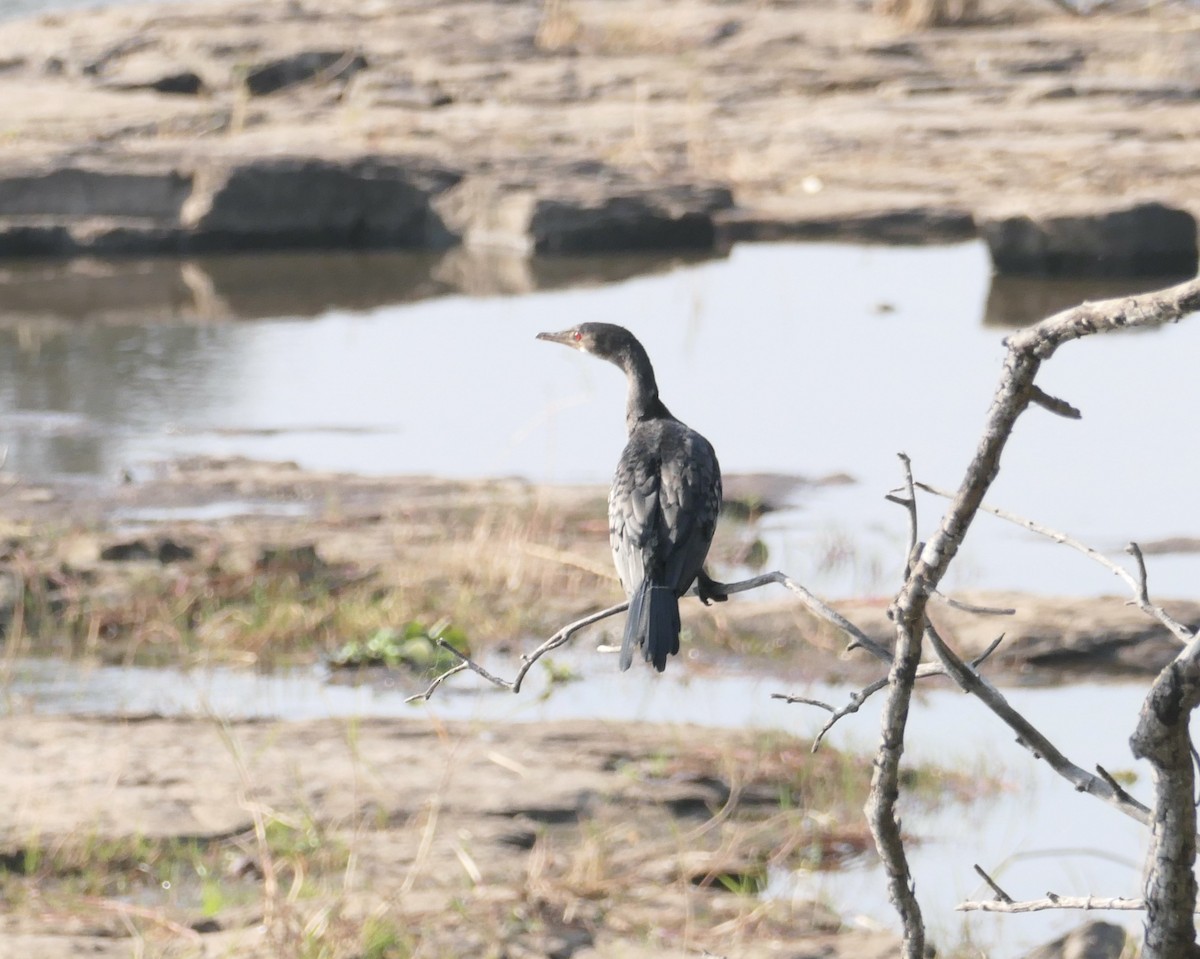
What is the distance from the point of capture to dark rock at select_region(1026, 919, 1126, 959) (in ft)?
13.0

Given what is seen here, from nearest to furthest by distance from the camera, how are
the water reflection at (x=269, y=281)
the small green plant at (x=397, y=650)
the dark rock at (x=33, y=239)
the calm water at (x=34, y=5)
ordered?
the small green plant at (x=397, y=650), the water reflection at (x=269, y=281), the dark rock at (x=33, y=239), the calm water at (x=34, y=5)

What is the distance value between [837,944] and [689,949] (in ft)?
1.04

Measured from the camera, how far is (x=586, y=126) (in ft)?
49.5

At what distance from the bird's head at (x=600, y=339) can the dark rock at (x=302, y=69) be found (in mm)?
14064

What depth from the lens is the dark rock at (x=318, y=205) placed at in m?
12.9

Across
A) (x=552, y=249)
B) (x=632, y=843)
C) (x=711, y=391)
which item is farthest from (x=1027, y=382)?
(x=552, y=249)

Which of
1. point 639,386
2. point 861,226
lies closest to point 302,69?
point 861,226

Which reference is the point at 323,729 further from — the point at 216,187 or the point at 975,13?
the point at 975,13

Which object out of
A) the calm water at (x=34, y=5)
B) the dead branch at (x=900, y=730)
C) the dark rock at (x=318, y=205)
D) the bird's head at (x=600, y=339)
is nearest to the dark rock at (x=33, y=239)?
the dark rock at (x=318, y=205)

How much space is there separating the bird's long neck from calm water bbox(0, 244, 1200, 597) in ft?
10.6

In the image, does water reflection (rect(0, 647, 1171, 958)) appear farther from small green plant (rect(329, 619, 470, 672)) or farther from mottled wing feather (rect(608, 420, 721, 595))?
mottled wing feather (rect(608, 420, 721, 595))

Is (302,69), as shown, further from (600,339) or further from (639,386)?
(639,386)

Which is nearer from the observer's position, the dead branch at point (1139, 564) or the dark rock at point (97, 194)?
the dead branch at point (1139, 564)

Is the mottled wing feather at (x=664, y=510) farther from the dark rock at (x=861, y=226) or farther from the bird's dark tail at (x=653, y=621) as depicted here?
the dark rock at (x=861, y=226)
